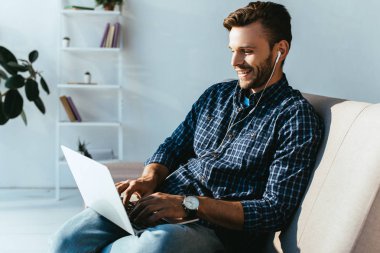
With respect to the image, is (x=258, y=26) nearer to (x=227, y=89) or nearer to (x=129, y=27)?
(x=227, y=89)

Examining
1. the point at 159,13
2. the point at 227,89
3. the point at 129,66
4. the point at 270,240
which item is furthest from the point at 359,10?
the point at 270,240

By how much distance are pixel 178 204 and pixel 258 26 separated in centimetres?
64

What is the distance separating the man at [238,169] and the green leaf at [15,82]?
2294 millimetres

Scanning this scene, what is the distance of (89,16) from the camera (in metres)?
4.64

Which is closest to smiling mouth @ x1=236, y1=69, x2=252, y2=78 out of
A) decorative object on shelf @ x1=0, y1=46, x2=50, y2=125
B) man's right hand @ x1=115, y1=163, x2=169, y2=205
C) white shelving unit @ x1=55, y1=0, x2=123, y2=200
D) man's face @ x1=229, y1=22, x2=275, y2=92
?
man's face @ x1=229, y1=22, x2=275, y2=92

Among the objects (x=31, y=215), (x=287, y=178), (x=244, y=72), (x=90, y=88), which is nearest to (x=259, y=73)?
(x=244, y=72)

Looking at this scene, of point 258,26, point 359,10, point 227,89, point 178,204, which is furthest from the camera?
point 359,10

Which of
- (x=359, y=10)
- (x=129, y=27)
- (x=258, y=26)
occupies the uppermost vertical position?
(x=258, y=26)

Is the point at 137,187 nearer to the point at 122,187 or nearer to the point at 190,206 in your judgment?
the point at 122,187

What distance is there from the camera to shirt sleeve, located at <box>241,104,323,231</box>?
5.51 feet

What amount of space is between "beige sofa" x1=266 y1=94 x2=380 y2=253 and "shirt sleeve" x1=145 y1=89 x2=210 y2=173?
558 mm

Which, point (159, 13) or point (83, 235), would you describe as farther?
point (159, 13)

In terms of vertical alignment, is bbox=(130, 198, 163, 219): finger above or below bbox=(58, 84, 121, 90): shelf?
above

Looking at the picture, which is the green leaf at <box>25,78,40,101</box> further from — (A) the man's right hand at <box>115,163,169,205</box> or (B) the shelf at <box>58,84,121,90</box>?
(A) the man's right hand at <box>115,163,169,205</box>
